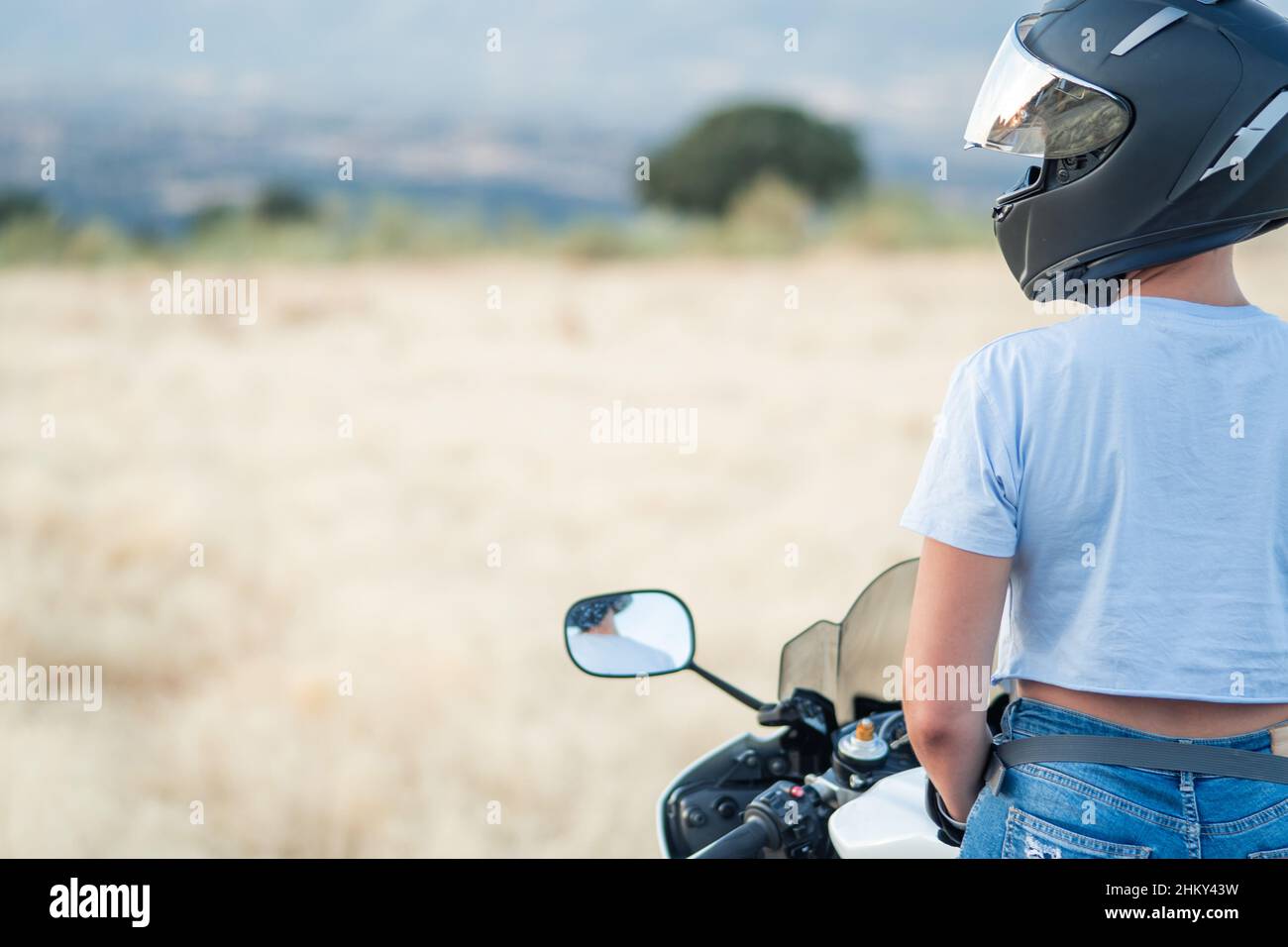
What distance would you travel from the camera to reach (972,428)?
1184 millimetres

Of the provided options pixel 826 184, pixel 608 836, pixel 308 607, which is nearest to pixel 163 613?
pixel 308 607

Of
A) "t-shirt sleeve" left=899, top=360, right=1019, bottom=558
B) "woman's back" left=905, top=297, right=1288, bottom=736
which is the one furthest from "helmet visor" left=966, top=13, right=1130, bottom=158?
"t-shirt sleeve" left=899, top=360, right=1019, bottom=558

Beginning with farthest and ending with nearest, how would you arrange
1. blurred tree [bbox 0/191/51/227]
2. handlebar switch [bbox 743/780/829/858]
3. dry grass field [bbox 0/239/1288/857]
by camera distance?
blurred tree [bbox 0/191/51/227]
dry grass field [bbox 0/239/1288/857]
handlebar switch [bbox 743/780/829/858]

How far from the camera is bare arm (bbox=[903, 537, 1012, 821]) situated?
1.22 metres

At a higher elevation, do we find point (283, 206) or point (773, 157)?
point (773, 157)

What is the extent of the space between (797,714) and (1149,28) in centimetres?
101

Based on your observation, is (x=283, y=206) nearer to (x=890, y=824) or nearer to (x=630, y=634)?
(x=630, y=634)

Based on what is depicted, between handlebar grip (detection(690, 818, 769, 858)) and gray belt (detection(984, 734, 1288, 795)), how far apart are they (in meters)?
0.41

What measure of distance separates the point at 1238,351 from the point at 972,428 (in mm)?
288

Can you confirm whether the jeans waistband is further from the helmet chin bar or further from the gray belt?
the helmet chin bar

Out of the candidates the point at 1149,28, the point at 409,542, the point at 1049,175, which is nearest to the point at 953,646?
the point at 1049,175

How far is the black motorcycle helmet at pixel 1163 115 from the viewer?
4.25ft

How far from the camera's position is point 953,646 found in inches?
49.0

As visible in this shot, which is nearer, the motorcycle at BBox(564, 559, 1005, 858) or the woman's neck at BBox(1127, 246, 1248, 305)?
the woman's neck at BBox(1127, 246, 1248, 305)
